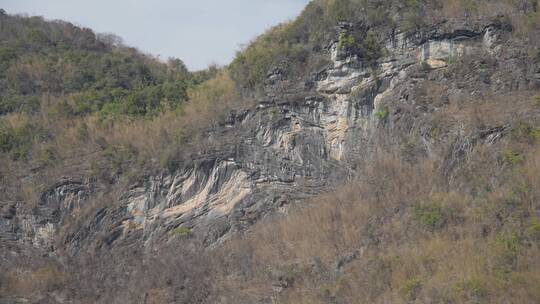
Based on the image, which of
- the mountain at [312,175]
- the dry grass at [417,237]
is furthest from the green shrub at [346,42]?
the dry grass at [417,237]

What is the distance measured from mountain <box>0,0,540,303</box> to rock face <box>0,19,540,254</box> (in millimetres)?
51

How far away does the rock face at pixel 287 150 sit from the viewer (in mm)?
23688

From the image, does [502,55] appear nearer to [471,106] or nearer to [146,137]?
[471,106]

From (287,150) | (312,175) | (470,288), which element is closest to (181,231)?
(287,150)

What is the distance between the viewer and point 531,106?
21984mm

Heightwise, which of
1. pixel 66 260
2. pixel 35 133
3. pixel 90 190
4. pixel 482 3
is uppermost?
pixel 482 3

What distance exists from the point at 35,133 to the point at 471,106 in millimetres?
15732

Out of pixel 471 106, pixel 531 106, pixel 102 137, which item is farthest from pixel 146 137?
pixel 531 106

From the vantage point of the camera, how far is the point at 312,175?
78.3 feet

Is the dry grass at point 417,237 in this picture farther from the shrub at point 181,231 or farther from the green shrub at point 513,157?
the shrub at point 181,231

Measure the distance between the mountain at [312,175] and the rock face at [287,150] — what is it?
5 cm

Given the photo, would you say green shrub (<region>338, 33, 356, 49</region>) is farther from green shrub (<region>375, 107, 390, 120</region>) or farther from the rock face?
green shrub (<region>375, 107, 390, 120</region>)

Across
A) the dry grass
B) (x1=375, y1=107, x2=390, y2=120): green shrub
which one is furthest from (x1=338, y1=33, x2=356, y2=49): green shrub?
the dry grass

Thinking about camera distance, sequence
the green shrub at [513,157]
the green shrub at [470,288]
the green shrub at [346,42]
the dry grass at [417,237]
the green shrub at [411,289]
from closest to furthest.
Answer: the green shrub at [470,288] < the dry grass at [417,237] < the green shrub at [411,289] < the green shrub at [513,157] < the green shrub at [346,42]
